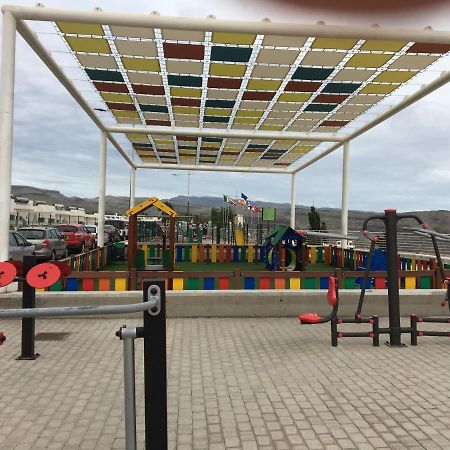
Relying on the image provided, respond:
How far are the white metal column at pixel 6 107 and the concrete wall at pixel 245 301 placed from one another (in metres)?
1.81

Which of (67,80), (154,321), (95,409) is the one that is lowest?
(95,409)

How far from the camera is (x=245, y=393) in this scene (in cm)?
488

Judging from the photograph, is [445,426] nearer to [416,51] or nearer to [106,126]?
[416,51]

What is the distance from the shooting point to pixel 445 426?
4098 millimetres

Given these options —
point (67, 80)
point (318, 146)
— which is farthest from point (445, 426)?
point (318, 146)

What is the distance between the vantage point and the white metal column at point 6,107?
874cm

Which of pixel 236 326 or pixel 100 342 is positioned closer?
pixel 100 342

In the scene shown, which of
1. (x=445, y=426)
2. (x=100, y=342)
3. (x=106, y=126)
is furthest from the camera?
(x=106, y=126)

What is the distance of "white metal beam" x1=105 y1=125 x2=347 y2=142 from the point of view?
59.1 ft

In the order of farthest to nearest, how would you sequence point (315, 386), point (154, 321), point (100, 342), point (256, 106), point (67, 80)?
point (256, 106), point (67, 80), point (100, 342), point (315, 386), point (154, 321)

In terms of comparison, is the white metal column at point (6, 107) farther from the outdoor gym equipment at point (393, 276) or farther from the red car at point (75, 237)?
the red car at point (75, 237)

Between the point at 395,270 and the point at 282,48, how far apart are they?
6256 millimetres

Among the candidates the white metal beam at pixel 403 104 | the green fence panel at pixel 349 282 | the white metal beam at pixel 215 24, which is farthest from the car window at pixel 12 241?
the white metal beam at pixel 403 104

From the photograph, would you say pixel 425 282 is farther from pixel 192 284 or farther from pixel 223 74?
pixel 223 74
